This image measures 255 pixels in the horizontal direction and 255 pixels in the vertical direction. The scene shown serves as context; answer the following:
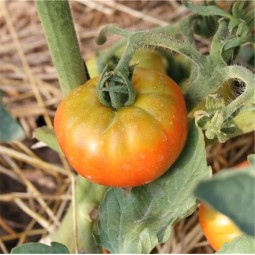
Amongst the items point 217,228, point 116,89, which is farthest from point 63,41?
point 217,228

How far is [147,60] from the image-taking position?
1210 millimetres

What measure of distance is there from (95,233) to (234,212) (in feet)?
1.96

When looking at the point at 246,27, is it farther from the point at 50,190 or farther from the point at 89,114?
the point at 50,190

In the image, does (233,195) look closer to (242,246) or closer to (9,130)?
(9,130)

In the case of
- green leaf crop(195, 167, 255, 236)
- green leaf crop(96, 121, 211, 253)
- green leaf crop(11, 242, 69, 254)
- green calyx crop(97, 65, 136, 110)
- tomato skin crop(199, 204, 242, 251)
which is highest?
green leaf crop(195, 167, 255, 236)

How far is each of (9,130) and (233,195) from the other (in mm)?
290

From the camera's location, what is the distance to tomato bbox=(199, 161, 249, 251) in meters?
1.08

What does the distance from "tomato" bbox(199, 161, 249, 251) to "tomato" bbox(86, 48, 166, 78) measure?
0.25 meters

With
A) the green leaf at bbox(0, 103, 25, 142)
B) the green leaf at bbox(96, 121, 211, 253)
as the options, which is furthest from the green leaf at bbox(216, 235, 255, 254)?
the green leaf at bbox(0, 103, 25, 142)

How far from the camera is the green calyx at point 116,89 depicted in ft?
3.05

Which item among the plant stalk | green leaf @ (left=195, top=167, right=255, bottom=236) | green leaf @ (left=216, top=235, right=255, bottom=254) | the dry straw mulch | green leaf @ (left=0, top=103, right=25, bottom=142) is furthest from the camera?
the dry straw mulch

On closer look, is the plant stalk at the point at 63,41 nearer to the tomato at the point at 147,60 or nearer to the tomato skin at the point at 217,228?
the tomato at the point at 147,60

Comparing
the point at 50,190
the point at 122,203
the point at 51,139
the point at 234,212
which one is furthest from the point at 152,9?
the point at 234,212

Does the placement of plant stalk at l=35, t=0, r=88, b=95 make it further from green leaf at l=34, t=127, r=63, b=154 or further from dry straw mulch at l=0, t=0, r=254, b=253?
dry straw mulch at l=0, t=0, r=254, b=253
